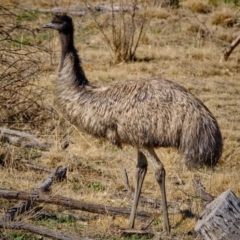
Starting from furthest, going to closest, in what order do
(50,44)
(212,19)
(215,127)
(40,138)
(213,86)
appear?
(212,19)
(50,44)
(213,86)
(40,138)
(215,127)

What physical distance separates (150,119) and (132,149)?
2.66m

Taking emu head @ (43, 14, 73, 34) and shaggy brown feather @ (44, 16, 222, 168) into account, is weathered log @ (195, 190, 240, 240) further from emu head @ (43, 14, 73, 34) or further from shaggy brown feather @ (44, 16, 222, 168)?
emu head @ (43, 14, 73, 34)

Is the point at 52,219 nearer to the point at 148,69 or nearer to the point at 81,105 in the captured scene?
the point at 81,105

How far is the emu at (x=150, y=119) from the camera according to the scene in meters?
6.12

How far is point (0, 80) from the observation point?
8258 millimetres

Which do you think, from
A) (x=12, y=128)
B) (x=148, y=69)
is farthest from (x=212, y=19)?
(x=12, y=128)

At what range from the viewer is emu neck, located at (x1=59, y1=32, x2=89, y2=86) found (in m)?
6.63

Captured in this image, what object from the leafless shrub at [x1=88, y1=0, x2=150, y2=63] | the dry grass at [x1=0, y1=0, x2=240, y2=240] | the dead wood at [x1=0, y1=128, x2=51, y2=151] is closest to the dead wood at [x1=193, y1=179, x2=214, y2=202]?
the dry grass at [x1=0, y1=0, x2=240, y2=240]

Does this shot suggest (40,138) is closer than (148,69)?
Yes

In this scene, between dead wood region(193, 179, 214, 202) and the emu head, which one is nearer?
dead wood region(193, 179, 214, 202)

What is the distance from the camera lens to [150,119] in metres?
6.14

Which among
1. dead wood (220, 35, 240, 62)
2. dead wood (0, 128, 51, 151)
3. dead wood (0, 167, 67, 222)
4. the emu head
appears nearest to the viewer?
dead wood (0, 167, 67, 222)

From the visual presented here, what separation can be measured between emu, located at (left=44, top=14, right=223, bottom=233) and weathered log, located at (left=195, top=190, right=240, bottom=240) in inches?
40.3

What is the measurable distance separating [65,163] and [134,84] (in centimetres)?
193
